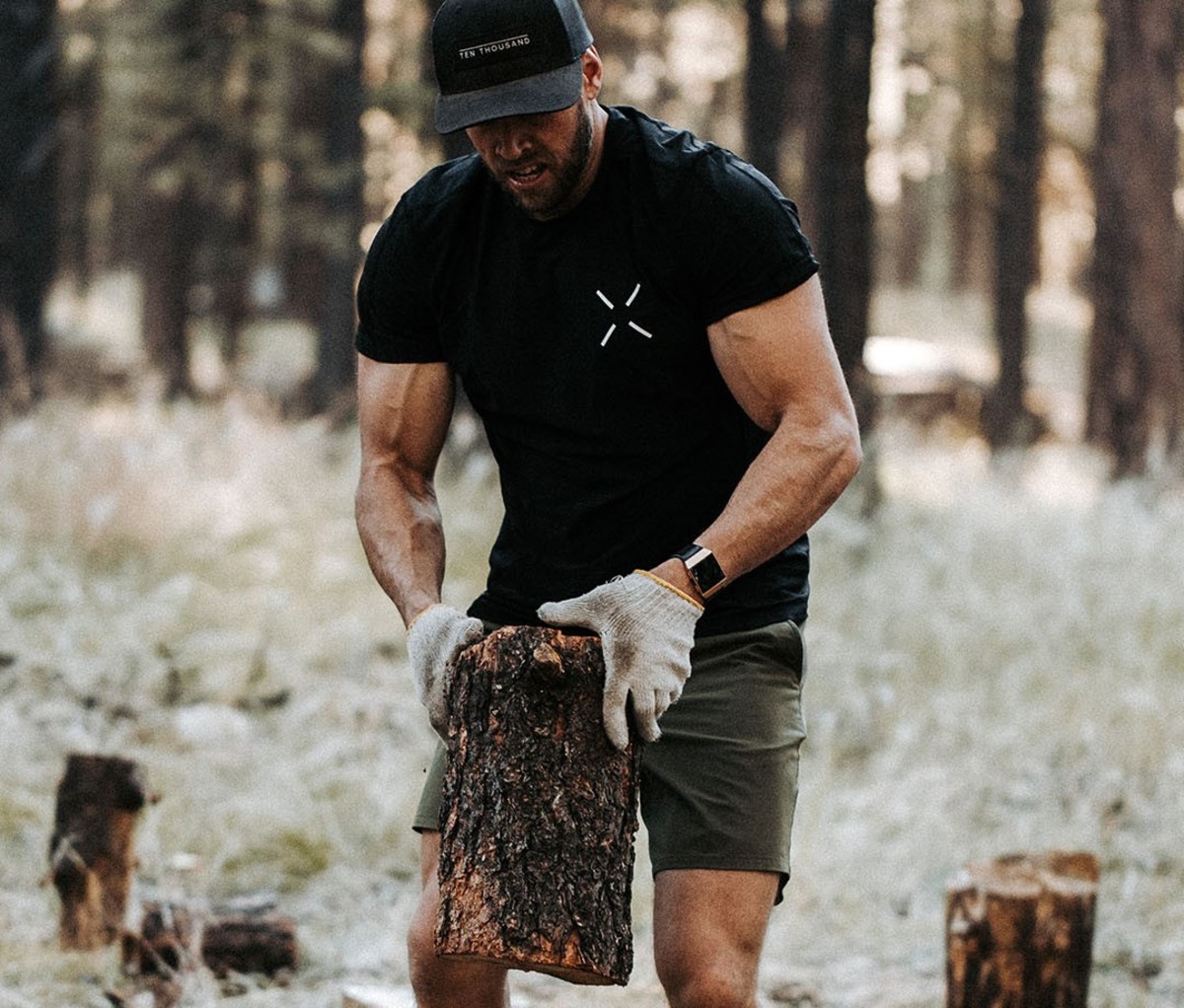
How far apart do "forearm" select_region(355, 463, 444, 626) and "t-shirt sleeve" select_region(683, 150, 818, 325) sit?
2.78 feet

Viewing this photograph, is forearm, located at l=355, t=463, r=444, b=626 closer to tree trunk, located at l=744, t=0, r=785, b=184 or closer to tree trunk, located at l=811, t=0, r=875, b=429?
tree trunk, located at l=811, t=0, r=875, b=429

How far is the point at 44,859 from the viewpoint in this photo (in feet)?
18.1

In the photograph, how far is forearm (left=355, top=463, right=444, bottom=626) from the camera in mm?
3582

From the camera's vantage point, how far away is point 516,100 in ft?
10.2

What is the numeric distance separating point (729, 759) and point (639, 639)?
409 millimetres

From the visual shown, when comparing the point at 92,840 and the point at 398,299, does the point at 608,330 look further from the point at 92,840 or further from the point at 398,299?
the point at 92,840

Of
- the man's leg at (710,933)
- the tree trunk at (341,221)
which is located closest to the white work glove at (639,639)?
the man's leg at (710,933)

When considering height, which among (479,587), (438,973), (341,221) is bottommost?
(438,973)

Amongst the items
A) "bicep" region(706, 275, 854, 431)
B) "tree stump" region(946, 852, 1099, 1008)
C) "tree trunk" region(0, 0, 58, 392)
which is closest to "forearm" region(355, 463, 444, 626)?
"bicep" region(706, 275, 854, 431)

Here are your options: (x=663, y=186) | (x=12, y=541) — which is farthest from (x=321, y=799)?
(x=663, y=186)

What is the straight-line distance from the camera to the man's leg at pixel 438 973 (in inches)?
128

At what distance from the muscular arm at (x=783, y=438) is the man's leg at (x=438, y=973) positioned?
83 cm

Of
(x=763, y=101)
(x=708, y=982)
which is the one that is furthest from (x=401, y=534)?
(x=763, y=101)

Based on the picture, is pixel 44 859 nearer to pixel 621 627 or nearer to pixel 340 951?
pixel 340 951
